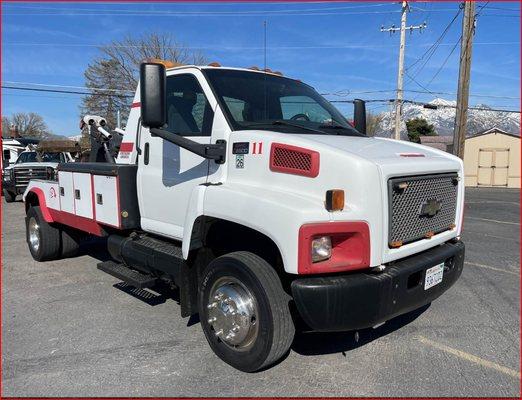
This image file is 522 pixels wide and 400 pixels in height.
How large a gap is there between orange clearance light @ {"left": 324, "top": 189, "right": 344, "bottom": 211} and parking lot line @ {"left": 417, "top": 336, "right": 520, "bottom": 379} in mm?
1801

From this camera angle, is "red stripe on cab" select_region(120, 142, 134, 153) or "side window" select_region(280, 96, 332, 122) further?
"red stripe on cab" select_region(120, 142, 134, 153)

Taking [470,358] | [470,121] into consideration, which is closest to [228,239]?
[470,358]

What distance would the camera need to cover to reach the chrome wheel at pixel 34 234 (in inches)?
269

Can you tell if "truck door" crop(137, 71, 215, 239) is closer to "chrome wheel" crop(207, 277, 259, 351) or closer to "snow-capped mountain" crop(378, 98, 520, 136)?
"chrome wheel" crop(207, 277, 259, 351)

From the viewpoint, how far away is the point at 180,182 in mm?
4164

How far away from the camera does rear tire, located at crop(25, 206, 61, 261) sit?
6645 mm

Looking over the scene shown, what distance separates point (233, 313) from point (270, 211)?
0.90 m

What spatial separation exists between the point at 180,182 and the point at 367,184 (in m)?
1.84

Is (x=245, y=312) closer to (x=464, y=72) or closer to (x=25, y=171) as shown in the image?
(x=464, y=72)

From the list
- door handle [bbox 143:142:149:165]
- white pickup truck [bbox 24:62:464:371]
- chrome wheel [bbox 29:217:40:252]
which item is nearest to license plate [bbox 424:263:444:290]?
white pickup truck [bbox 24:62:464:371]

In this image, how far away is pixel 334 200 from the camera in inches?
117

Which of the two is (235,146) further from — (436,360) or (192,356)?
(436,360)

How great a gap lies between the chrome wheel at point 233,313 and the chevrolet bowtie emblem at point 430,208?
1.45m

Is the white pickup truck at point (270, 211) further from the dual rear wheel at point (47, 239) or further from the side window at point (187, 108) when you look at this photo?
the dual rear wheel at point (47, 239)
